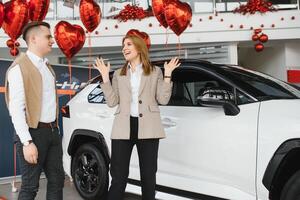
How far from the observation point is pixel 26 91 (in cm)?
293

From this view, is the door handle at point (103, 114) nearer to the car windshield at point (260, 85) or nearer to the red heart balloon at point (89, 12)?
the car windshield at point (260, 85)

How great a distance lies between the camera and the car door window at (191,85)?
378 centimetres

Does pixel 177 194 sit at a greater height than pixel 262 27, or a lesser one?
lesser

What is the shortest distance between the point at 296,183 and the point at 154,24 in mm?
6741

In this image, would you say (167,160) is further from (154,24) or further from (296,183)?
(154,24)

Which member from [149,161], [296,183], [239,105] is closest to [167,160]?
[149,161]

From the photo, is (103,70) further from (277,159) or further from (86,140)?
(86,140)

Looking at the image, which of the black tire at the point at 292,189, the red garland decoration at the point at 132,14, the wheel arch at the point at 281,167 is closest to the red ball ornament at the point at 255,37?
the red garland decoration at the point at 132,14

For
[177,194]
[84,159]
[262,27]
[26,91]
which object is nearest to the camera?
[26,91]

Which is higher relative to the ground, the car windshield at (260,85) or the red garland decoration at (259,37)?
the red garland decoration at (259,37)

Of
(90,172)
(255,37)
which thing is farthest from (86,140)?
(255,37)

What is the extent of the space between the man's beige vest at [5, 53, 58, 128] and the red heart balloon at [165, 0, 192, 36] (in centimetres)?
394

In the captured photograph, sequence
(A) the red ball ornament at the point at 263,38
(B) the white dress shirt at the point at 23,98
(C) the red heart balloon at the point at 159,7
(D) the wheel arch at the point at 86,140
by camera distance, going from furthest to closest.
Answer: (A) the red ball ornament at the point at 263,38 < (C) the red heart balloon at the point at 159,7 < (D) the wheel arch at the point at 86,140 < (B) the white dress shirt at the point at 23,98

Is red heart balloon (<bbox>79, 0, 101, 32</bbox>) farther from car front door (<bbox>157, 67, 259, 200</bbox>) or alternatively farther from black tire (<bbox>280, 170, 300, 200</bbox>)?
black tire (<bbox>280, 170, 300, 200</bbox>)
